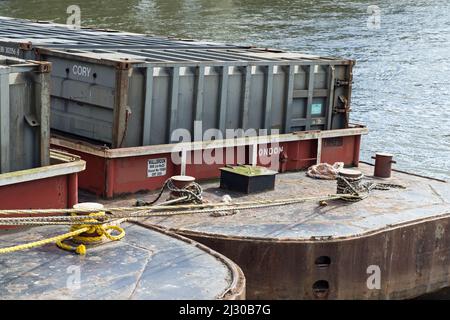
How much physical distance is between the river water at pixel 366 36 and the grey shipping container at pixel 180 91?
378 inches

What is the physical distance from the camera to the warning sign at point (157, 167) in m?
12.6

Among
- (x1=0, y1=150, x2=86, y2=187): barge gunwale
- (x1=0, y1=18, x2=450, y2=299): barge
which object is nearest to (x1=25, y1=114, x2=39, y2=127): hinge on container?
(x1=0, y1=150, x2=86, y2=187): barge gunwale

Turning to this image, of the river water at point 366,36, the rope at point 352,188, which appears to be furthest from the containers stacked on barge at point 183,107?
the river water at point 366,36

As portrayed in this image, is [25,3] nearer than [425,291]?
No

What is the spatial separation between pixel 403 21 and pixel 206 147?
3429cm

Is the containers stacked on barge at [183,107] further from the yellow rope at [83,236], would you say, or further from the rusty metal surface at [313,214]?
the yellow rope at [83,236]

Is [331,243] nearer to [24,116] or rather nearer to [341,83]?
[24,116]

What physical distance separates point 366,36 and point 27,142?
32.9 metres

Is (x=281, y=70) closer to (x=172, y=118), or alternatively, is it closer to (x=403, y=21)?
(x=172, y=118)

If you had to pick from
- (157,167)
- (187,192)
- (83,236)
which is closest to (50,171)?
(83,236)

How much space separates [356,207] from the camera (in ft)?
41.0

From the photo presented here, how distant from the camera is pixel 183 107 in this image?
13000 mm

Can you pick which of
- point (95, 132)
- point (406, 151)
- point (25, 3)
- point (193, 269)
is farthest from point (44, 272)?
point (25, 3)

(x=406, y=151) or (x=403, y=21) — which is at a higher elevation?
(x=403, y=21)
